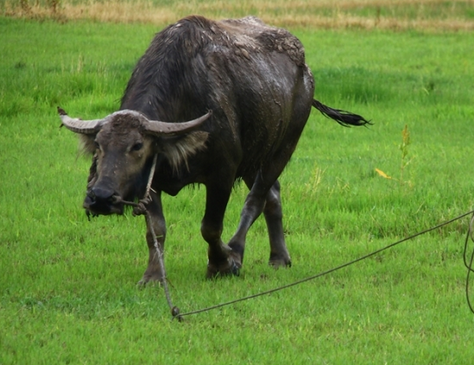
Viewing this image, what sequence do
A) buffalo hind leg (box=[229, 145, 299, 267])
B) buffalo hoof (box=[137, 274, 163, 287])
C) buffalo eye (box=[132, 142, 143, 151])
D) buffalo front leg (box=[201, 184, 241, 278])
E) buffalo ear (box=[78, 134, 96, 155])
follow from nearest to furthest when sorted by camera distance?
buffalo eye (box=[132, 142, 143, 151]) < buffalo ear (box=[78, 134, 96, 155]) < buffalo hoof (box=[137, 274, 163, 287]) < buffalo front leg (box=[201, 184, 241, 278]) < buffalo hind leg (box=[229, 145, 299, 267])

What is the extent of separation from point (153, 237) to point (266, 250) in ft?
5.19

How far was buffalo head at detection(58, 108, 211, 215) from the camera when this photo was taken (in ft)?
17.8

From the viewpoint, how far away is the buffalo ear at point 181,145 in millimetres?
5885

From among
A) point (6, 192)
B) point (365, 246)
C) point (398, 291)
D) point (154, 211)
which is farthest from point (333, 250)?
point (6, 192)

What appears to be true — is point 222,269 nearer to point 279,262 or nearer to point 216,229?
point 216,229

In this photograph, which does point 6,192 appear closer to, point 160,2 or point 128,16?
A: point 128,16

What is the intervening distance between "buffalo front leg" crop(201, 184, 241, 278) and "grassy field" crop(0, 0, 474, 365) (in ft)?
0.46

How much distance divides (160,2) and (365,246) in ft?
72.4

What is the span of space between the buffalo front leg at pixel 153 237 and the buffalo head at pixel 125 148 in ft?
1.86

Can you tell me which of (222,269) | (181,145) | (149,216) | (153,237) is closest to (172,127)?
(181,145)

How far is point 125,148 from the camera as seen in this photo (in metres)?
5.61

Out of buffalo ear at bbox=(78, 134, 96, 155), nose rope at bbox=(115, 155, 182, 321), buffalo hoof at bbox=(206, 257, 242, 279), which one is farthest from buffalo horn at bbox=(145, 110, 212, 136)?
buffalo hoof at bbox=(206, 257, 242, 279)

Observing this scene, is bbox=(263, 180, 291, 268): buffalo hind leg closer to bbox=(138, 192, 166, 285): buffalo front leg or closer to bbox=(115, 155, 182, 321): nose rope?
bbox=(138, 192, 166, 285): buffalo front leg

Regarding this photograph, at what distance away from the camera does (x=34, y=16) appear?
2216cm
